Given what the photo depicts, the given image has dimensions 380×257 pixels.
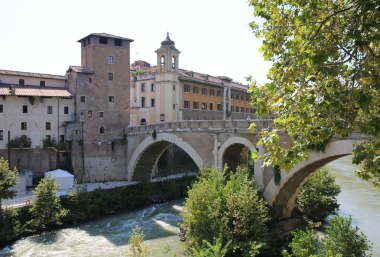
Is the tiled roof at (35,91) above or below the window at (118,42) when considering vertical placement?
below

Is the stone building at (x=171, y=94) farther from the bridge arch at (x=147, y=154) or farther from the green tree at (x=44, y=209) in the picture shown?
the green tree at (x=44, y=209)

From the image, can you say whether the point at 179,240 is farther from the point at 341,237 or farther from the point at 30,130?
the point at 30,130

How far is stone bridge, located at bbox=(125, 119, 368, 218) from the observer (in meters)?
18.6

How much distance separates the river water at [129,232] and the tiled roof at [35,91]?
12894mm

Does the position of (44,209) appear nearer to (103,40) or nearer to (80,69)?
(80,69)

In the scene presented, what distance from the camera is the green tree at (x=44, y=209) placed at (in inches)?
895

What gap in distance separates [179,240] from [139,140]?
590 inches

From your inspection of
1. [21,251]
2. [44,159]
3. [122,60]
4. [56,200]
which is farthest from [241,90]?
[21,251]

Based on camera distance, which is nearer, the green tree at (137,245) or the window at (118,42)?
the green tree at (137,245)

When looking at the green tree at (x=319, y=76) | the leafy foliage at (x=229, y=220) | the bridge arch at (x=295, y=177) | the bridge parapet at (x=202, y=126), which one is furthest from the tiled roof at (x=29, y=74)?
the green tree at (x=319, y=76)

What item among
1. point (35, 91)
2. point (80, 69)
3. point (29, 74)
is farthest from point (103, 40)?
point (35, 91)

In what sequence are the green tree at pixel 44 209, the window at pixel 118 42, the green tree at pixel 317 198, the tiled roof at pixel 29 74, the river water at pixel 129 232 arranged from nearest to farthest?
the river water at pixel 129 232 → the green tree at pixel 44 209 → the green tree at pixel 317 198 → the tiled roof at pixel 29 74 → the window at pixel 118 42

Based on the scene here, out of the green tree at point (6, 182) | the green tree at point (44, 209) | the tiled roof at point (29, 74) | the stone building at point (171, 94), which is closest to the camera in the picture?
the green tree at point (6, 182)

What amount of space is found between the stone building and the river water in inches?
562
